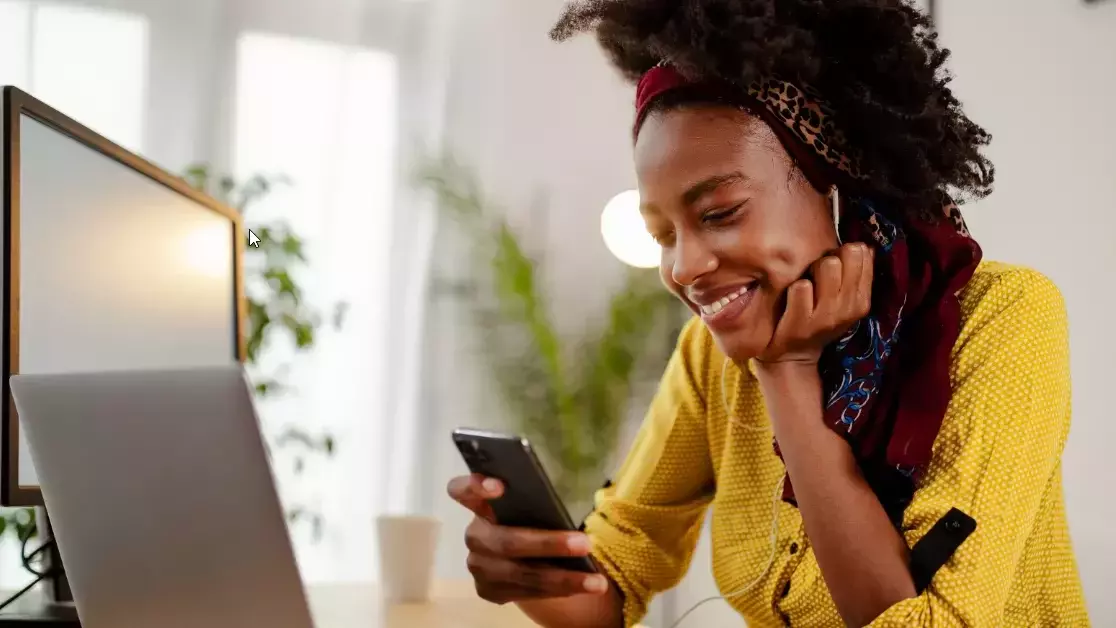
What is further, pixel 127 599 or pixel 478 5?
pixel 478 5

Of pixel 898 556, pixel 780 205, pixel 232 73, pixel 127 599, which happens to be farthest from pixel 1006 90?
pixel 232 73

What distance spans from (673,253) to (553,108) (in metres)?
2.06

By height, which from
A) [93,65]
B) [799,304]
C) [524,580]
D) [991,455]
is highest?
[93,65]

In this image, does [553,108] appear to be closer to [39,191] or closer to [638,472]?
[638,472]

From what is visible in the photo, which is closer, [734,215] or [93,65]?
Result: [734,215]

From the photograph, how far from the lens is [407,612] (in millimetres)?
1205

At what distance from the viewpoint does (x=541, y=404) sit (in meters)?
2.63

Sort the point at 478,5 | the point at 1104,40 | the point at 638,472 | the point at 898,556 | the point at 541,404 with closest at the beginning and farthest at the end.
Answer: the point at 898,556 → the point at 638,472 → the point at 1104,40 → the point at 541,404 → the point at 478,5

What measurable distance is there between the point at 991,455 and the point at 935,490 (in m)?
0.06

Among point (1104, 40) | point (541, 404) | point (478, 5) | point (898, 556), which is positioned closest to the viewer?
point (898, 556)

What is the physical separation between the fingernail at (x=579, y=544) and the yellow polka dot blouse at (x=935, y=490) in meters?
0.26

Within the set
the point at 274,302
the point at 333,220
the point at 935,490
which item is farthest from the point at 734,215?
the point at 333,220

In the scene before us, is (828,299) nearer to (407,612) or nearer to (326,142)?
(407,612)

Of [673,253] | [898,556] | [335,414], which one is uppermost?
[673,253]
